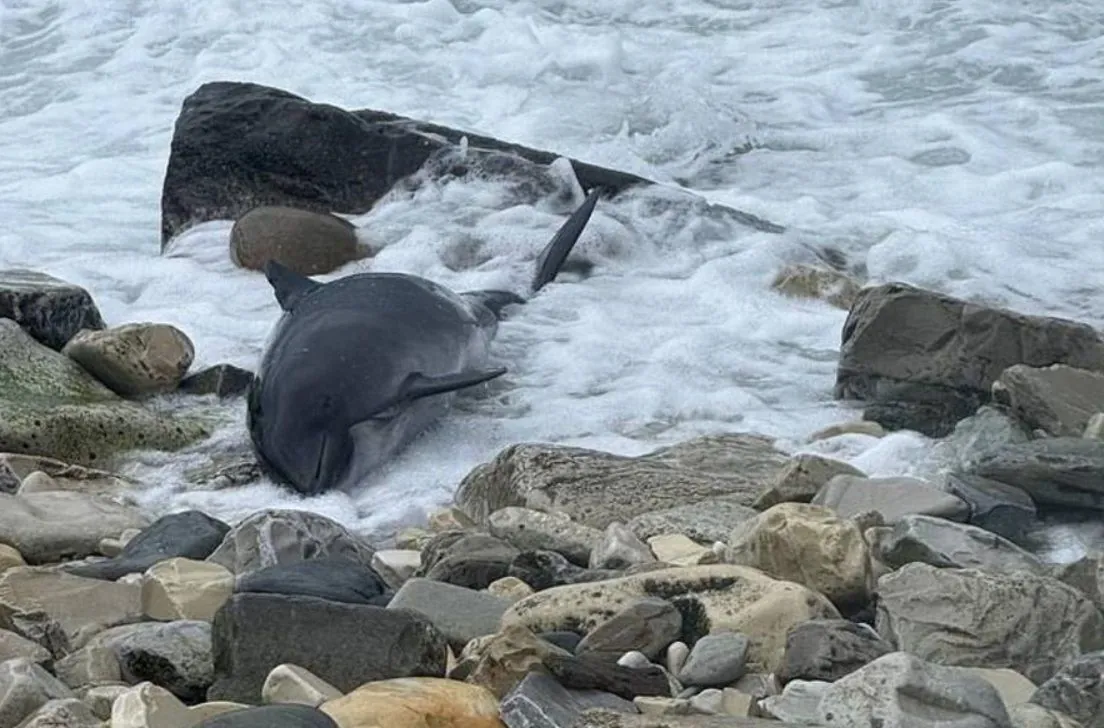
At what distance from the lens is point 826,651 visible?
12.0 ft

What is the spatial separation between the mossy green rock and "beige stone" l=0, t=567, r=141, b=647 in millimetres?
1749

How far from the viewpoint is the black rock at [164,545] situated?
4.64 m

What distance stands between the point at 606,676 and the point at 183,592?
3.77 ft

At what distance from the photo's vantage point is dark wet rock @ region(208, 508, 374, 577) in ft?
15.3

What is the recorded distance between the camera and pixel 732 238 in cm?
824

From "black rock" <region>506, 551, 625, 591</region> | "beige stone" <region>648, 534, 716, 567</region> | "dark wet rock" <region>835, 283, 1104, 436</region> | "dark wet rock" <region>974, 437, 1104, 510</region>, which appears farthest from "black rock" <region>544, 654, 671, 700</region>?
"dark wet rock" <region>835, 283, 1104, 436</region>

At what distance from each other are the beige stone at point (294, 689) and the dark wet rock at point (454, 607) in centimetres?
37

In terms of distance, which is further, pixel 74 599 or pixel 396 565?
pixel 396 565

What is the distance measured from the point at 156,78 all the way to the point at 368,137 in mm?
3902

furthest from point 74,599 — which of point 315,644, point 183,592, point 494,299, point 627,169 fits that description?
point 627,169

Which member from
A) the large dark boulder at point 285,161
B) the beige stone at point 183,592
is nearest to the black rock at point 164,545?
the beige stone at point 183,592

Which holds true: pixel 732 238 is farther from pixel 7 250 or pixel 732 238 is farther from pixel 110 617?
pixel 110 617

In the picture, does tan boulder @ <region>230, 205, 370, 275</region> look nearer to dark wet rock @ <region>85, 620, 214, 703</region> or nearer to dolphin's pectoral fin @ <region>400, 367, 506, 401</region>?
dolphin's pectoral fin @ <region>400, 367, 506, 401</region>

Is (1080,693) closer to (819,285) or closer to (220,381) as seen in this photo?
(220,381)
